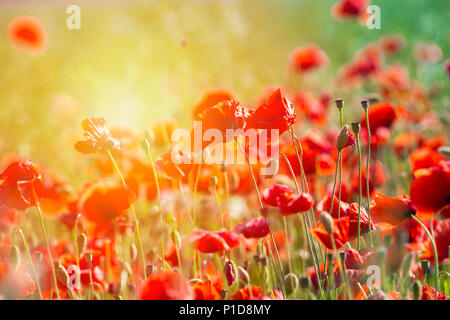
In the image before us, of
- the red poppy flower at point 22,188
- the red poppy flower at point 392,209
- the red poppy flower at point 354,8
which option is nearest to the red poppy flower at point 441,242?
the red poppy flower at point 392,209

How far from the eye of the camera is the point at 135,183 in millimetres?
905

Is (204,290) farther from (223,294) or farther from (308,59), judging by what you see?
(308,59)

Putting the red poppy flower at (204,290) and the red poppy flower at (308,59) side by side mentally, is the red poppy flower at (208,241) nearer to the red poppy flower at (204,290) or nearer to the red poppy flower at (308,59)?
the red poppy flower at (204,290)

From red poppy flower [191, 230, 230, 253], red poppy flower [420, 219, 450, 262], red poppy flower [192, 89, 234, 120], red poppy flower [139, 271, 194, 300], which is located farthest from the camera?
red poppy flower [192, 89, 234, 120]

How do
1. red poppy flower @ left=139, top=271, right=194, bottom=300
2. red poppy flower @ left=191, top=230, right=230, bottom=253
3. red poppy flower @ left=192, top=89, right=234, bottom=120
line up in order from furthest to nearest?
red poppy flower @ left=192, top=89, right=234, bottom=120 < red poppy flower @ left=191, top=230, right=230, bottom=253 < red poppy flower @ left=139, top=271, right=194, bottom=300

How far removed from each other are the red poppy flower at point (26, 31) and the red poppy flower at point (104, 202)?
0.84 m

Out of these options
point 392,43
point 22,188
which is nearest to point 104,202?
point 22,188

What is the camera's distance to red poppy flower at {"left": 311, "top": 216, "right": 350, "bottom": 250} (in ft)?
1.89

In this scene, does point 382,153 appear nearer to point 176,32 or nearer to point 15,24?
point 176,32

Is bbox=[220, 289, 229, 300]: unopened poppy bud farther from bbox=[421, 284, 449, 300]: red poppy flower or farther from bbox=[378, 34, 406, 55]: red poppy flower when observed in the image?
bbox=[378, 34, 406, 55]: red poppy flower

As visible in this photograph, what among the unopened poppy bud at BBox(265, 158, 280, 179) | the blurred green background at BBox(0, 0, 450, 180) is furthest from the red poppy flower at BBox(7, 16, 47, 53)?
the unopened poppy bud at BBox(265, 158, 280, 179)

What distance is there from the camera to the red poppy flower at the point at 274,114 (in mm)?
602

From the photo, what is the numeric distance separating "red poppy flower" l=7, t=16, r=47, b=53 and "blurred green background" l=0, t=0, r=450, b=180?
0.17ft

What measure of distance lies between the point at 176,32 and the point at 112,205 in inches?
23.4
